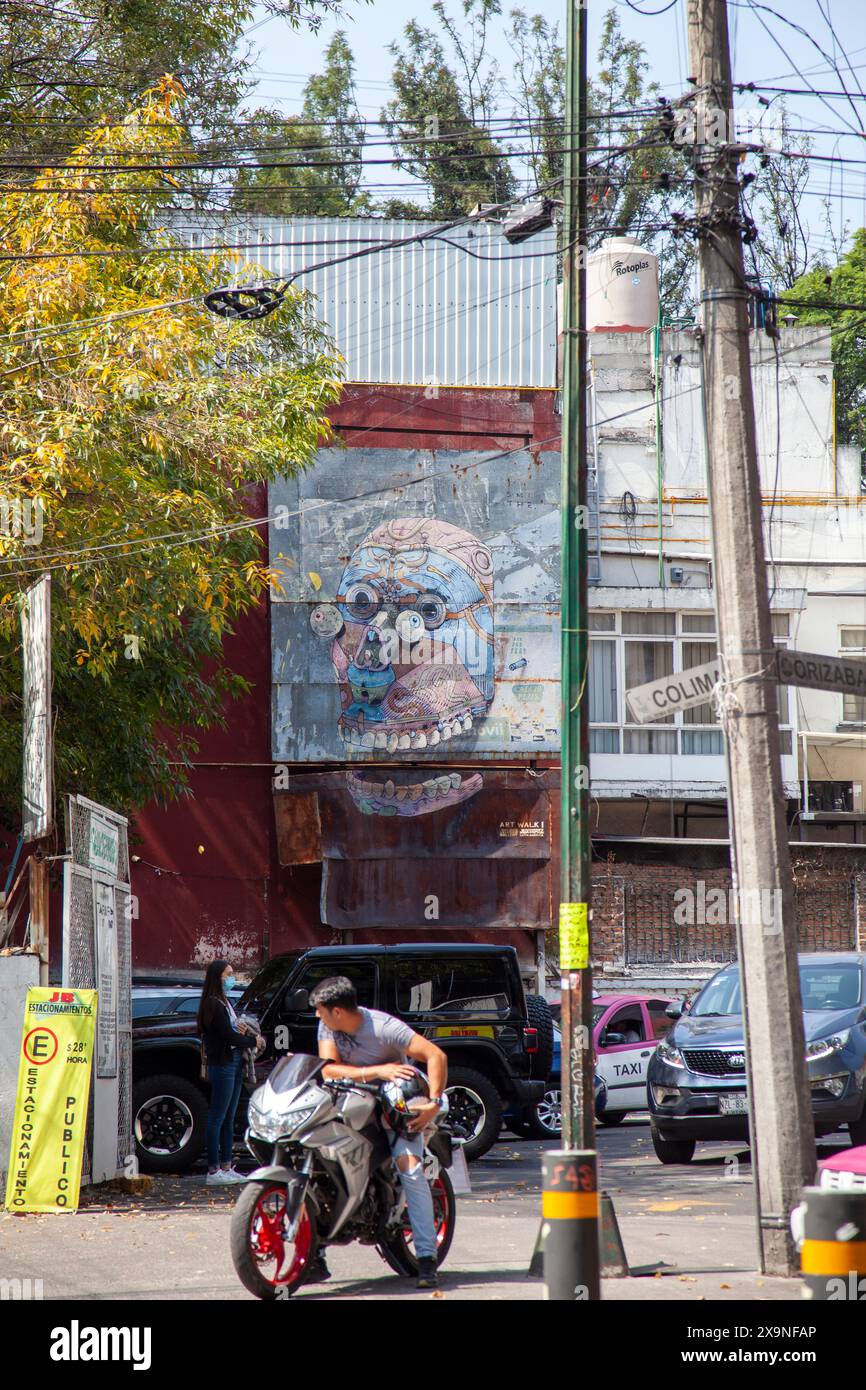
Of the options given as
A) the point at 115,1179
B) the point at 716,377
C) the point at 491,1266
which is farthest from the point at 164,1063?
the point at 716,377

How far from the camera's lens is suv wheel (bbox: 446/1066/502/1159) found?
15.0 metres

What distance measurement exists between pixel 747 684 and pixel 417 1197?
3351 mm

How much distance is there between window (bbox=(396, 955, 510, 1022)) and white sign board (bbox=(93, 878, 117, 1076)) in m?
3.35

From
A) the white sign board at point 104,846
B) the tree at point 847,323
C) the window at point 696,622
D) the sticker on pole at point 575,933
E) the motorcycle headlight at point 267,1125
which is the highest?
the tree at point 847,323

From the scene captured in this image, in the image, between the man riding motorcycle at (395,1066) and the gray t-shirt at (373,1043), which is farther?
the gray t-shirt at (373,1043)

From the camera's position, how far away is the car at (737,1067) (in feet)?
43.5

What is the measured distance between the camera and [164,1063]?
48.5 feet

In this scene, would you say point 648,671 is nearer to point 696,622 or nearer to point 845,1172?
point 696,622

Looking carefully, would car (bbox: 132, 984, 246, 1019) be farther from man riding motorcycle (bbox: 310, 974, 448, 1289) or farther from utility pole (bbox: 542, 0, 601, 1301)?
man riding motorcycle (bbox: 310, 974, 448, 1289)

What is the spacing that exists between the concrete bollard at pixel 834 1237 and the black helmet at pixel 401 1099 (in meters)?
2.80

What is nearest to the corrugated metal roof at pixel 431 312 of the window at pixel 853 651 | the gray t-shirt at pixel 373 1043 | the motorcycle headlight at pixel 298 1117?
the window at pixel 853 651

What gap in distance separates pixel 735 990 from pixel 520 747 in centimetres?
1062

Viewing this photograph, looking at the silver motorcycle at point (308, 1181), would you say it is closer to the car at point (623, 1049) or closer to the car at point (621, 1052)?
the car at point (621, 1052)
